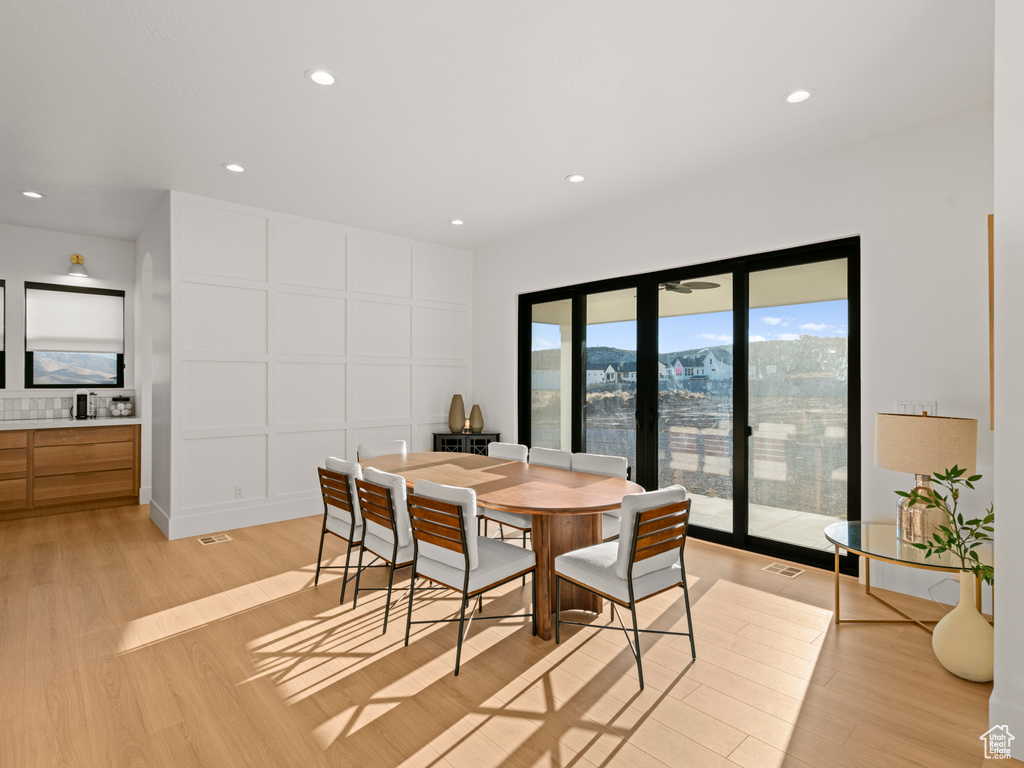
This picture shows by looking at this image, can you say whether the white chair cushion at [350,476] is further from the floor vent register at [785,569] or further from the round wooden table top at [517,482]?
the floor vent register at [785,569]

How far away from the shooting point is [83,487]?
17.8ft

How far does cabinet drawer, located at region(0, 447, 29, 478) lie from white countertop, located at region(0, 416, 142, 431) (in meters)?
0.23

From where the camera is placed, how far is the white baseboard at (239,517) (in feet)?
15.2

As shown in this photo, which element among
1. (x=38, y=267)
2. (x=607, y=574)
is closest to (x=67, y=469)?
(x=38, y=267)

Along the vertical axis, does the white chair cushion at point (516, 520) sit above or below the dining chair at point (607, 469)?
below

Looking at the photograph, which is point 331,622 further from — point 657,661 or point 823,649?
point 823,649

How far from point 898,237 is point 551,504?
277 centimetres

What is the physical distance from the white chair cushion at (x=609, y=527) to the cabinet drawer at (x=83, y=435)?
5.07m

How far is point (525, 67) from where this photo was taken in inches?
108

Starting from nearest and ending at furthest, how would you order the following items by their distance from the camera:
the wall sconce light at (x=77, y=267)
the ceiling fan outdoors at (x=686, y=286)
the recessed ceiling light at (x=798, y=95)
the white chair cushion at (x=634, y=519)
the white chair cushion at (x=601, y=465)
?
the white chair cushion at (x=634, y=519) < the recessed ceiling light at (x=798, y=95) < the white chair cushion at (x=601, y=465) < the ceiling fan outdoors at (x=686, y=286) < the wall sconce light at (x=77, y=267)

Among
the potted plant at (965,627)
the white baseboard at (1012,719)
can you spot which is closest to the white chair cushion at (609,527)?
the potted plant at (965,627)

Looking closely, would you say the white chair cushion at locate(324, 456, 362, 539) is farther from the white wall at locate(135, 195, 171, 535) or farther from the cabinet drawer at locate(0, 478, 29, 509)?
the cabinet drawer at locate(0, 478, 29, 509)

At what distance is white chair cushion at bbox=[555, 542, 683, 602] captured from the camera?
240cm

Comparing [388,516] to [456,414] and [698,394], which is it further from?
[456,414]
